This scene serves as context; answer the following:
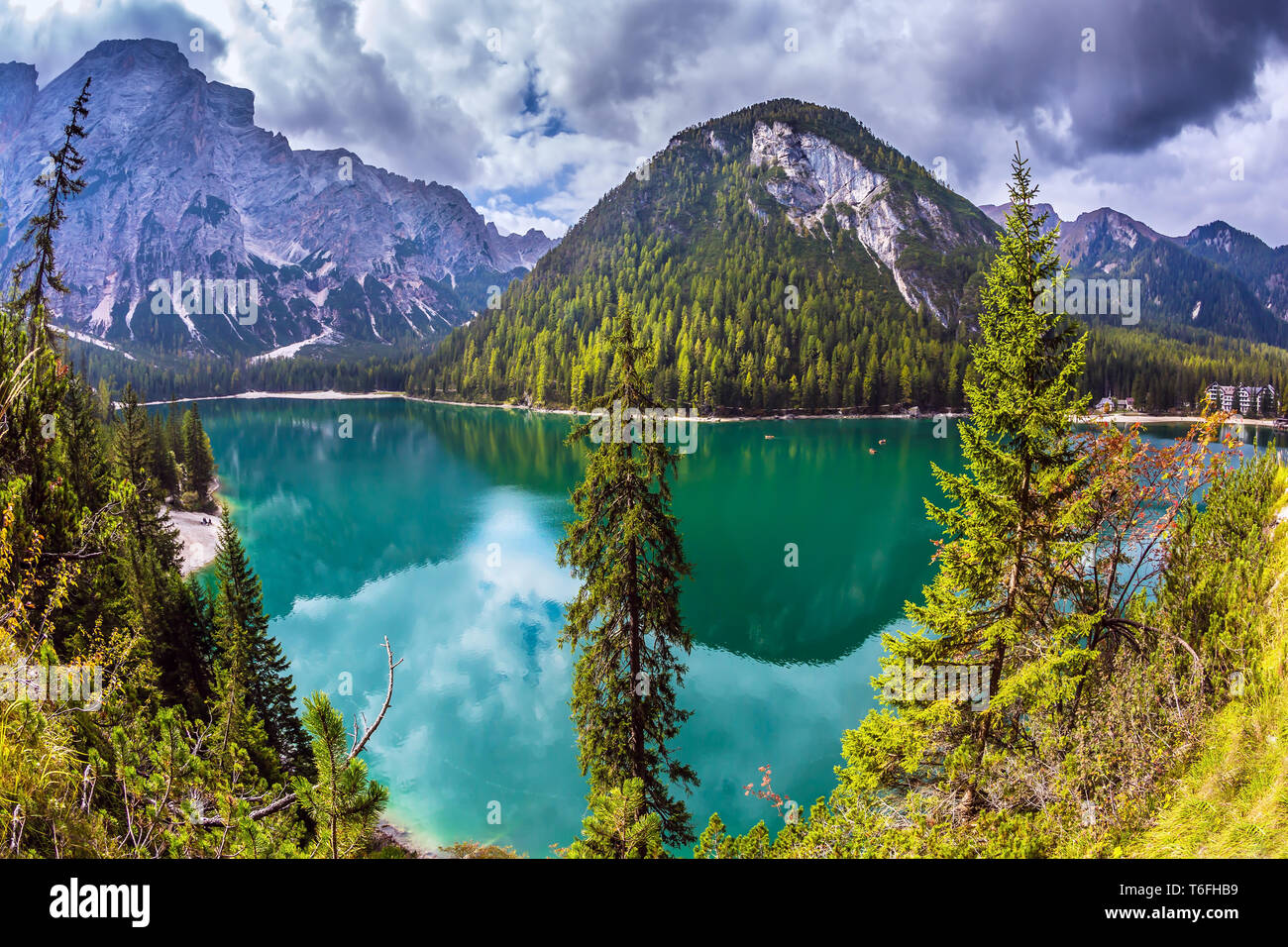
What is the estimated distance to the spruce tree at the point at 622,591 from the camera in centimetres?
1278

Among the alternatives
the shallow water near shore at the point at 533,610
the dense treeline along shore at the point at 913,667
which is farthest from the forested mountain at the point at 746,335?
the dense treeline along shore at the point at 913,667

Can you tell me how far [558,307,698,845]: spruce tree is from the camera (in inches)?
503

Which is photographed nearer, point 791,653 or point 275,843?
point 275,843

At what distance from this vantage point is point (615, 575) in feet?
42.7

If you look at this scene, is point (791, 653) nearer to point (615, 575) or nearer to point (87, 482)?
point (615, 575)

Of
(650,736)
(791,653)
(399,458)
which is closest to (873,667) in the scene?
(791,653)

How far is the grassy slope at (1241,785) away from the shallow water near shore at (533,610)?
375 inches

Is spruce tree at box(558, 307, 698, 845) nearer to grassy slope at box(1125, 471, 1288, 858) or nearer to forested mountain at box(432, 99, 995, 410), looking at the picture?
grassy slope at box(1125, 471, 1288, 858)

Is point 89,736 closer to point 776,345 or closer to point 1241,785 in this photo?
point 1241,785

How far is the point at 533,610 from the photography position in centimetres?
3378

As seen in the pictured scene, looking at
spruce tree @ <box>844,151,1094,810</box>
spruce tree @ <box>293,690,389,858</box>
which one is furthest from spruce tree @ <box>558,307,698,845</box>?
spruce tree @ <box>293,690,389,858</box>

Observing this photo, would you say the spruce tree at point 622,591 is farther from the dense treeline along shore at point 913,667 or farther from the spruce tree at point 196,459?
the spruce tree at point 196,459

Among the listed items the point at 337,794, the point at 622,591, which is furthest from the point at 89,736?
the point at 622,591
